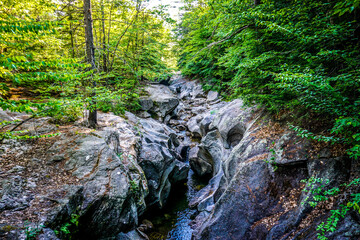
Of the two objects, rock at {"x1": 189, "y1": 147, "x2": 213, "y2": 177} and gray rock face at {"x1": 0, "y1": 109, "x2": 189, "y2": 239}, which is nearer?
gray rock face at {"x1": 0, "y1": 109, "x2": 189, "y2": 239}

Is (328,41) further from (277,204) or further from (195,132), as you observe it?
(195,132)

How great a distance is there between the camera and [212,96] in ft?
69.1

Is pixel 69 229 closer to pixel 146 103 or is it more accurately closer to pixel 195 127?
pixel 195 127

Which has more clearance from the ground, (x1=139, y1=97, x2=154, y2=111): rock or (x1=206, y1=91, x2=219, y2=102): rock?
(x1=206, y1=91, x2=219, y2=102): rock

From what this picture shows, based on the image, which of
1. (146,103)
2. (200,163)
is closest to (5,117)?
(146,103)

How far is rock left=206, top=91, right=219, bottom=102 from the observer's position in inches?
798

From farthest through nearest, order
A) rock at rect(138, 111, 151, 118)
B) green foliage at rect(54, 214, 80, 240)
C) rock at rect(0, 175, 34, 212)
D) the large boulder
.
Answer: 1. rock at rect(138, 111, 151, 118)
2. the large boulder
3. green foliage at rect(54, 214, 80, 240)
4. rock at rect(0, 175, 34, 212)

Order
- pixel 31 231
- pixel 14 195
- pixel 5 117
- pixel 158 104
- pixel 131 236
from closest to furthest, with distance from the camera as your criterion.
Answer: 1. pixel 31 231
2. pixel 14 195
3. pixel 131 236
4. pixel 5 117
5. pixel 158 104

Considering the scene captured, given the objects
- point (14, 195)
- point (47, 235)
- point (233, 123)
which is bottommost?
point (47, 235)

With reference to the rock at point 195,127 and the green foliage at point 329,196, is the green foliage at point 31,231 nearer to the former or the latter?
the green foliage at point 329,196

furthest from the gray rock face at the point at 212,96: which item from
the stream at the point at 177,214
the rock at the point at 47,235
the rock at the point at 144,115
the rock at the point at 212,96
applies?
the rock at the point at 47,235

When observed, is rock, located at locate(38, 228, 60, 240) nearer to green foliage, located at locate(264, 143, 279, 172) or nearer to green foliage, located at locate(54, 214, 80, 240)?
green foliage, located at locate(54, 214, 80, 240)

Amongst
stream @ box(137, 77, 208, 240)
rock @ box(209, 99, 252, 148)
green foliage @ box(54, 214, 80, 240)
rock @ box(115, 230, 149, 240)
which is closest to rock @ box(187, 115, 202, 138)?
stream @ box(137, 77, 208, 240)

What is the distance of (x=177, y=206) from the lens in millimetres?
9805
